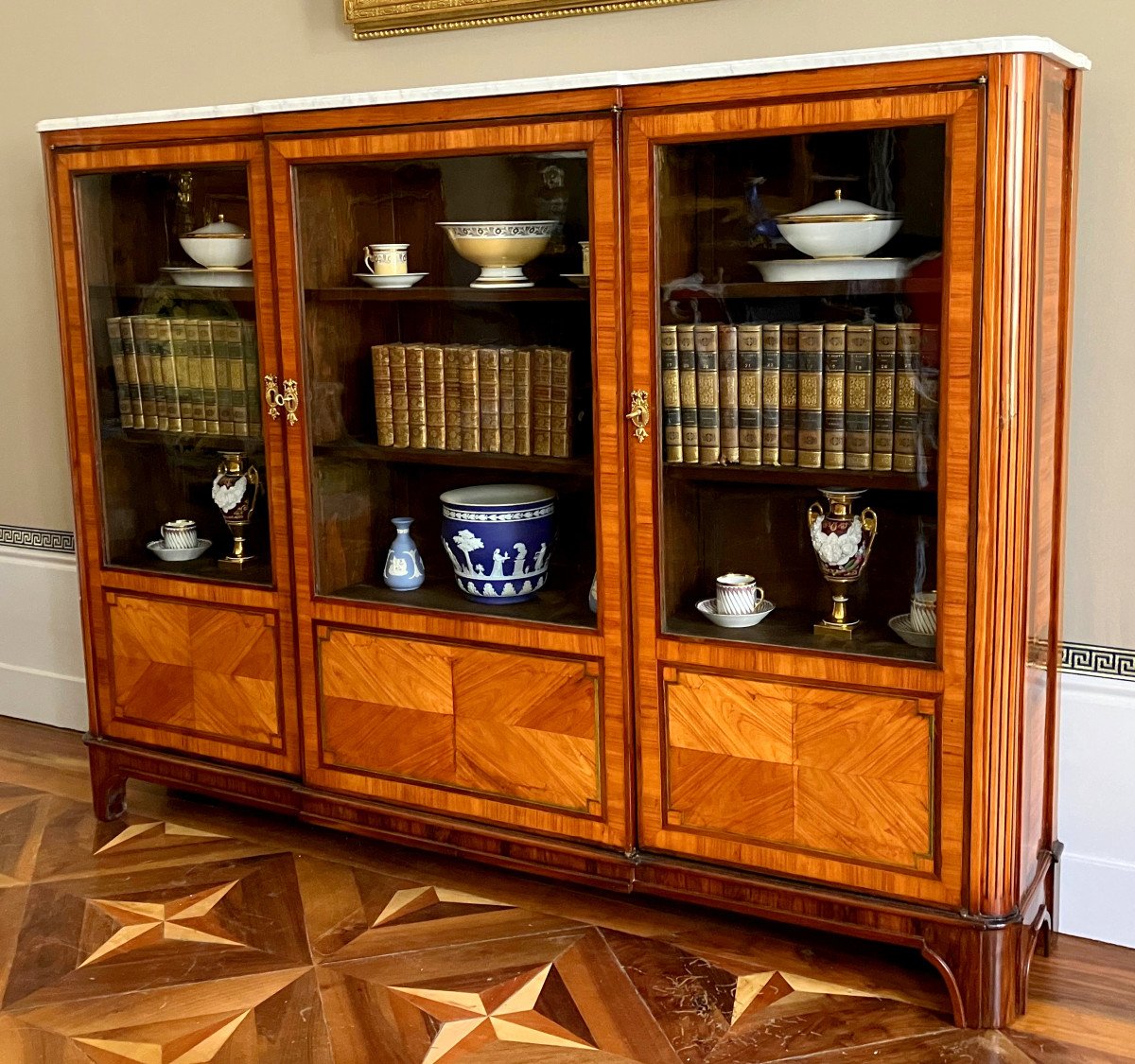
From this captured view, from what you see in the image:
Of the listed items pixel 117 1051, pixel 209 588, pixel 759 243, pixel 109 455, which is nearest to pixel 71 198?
pixel 109 455

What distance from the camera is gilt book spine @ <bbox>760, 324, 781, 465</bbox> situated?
2.08m

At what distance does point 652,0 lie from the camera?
2.45 metres

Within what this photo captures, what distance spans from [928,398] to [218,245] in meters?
1.36

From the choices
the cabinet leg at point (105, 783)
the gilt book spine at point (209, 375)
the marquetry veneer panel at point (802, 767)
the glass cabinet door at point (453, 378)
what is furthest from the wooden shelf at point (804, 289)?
the cabinet leg at point (105, 783)

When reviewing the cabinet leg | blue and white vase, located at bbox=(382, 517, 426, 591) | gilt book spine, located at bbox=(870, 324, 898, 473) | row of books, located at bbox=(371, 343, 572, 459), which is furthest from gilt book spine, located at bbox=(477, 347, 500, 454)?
the cabinet leg

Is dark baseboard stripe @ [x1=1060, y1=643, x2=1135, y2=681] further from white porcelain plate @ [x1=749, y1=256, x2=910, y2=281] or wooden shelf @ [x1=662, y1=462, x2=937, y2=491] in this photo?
white porcelain plate @ [x1=749, y1=256, x2=910, y2=281]

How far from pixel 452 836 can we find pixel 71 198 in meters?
1.44

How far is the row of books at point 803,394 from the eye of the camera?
6.45 feet

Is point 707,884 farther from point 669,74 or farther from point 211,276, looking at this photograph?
point 211,276

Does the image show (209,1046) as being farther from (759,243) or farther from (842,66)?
(842,66)

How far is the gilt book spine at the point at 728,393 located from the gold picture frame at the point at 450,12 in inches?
29.1

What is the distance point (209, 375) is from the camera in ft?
8.60

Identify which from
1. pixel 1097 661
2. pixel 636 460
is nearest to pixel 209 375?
pixel 636 460

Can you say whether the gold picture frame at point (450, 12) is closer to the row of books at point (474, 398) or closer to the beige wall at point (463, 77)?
the beige wall at point (463, 77)
